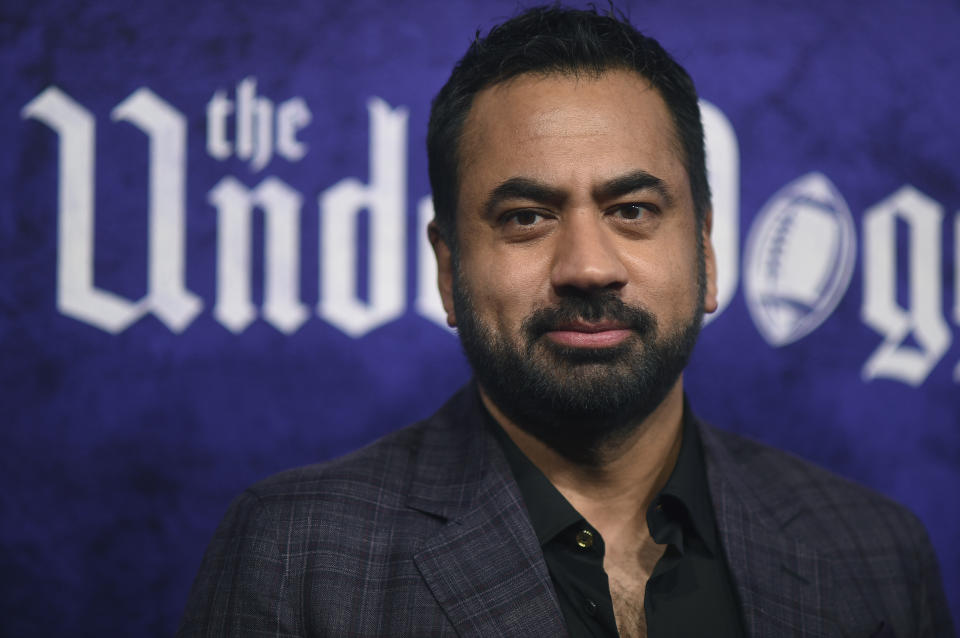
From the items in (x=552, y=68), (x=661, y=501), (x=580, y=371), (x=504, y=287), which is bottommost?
(x=661, y=501)

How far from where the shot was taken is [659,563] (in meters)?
1.21

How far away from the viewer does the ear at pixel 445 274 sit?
138 cm

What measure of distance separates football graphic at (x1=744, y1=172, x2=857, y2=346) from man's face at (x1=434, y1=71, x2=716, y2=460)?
0.72m

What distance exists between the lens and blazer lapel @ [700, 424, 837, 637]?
3.95 feet

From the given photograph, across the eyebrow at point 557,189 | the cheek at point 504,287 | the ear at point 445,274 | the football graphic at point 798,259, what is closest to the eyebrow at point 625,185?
the eyebrow at point 557,189

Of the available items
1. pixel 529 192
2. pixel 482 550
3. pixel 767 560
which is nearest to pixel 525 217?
pixel 529 192

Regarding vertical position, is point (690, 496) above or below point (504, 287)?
below

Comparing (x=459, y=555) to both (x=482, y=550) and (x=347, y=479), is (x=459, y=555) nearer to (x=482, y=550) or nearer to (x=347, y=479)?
(x=482, y=550)

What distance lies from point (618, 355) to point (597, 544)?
274 millimetres

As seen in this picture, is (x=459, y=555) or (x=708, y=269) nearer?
(x=459, y=555)

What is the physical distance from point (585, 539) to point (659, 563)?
0.13 metres

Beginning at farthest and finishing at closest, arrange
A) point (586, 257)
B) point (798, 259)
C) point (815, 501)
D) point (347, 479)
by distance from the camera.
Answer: point (798, 259), point (815, 501), point (347, 479), point (586, 257)

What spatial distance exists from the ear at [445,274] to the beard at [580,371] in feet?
0.32

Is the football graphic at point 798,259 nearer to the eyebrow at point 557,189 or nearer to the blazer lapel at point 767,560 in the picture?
the blazer lapel at point 767,560
